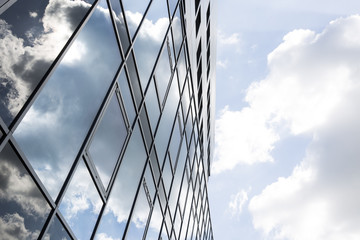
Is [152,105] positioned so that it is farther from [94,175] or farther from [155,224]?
[155,224]

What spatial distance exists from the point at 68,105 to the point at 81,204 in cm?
221

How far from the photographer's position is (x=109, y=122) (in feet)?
25.3

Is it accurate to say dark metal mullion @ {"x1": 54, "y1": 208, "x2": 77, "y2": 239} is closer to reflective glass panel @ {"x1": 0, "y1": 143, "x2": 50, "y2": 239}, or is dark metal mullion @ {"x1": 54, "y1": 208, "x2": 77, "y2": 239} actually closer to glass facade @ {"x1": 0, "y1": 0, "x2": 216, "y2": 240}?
glass facade @ {"x1": 0, "y1": 0, "x2": 216, "y2": 240}

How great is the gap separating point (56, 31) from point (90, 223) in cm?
424

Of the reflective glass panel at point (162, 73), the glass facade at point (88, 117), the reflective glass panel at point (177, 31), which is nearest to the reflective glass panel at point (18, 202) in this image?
the glass facade at point (88, 117)

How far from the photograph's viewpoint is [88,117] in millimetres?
6680

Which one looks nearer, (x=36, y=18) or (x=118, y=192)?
(x=36, y=18)

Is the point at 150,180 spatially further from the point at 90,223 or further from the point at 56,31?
the point at 56,31

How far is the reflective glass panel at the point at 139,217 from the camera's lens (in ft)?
32.0

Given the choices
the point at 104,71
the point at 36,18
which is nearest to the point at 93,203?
the point at 104,71

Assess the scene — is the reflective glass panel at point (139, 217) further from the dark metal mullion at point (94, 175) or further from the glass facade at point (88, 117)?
the dark metal mullion at point (94, 175)

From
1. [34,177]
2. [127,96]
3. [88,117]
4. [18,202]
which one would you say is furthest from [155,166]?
[18,202]

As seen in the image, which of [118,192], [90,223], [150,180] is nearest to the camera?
[90,223]

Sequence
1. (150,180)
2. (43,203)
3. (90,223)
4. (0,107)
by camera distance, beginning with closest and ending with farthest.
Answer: (0,107) → (43,203) → (90,223) → (150,180)
